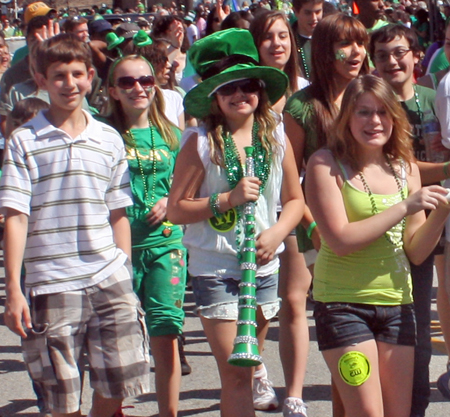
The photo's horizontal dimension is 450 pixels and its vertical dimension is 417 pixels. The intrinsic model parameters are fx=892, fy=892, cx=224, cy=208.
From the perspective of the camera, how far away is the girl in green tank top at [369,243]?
3256mm

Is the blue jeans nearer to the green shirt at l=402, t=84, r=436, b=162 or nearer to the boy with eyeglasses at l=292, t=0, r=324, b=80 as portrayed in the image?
the green shirt at l=402, t=84, r=436, b=162

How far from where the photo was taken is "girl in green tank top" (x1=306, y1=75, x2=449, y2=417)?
3.26 m

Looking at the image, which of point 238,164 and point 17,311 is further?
point 238,164

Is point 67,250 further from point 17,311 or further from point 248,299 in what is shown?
point 248,299

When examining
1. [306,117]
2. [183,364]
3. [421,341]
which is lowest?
[183,364]

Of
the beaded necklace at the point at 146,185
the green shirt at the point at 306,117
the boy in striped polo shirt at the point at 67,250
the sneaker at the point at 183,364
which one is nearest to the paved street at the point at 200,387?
the sneaker at the point at 183,364

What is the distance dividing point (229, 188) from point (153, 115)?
3.12 feet

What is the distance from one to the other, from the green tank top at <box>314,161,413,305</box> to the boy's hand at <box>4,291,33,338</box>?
1.12 m

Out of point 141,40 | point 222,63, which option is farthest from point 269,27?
point 141,40

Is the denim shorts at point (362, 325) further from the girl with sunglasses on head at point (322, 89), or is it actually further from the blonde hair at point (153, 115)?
the blonde hair at point (153, 115)

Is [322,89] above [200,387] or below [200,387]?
above

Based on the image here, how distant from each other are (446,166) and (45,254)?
5.67 ft

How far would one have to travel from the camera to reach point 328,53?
4.25m

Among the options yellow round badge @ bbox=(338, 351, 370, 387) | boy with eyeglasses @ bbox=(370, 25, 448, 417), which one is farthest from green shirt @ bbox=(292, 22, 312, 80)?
yellow round badge @ bbox=(338, 351, 370, 387)
